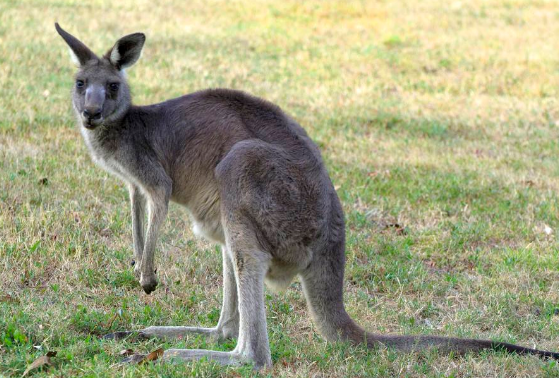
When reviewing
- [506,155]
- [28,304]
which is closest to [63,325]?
[28,304]

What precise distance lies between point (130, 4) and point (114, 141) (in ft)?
38.0

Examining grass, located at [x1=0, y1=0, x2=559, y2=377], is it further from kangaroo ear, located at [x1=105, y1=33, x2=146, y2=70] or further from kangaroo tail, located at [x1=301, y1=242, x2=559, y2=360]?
kangaroo ear, located at [x1=105, y1=33, x2=146, y2=70]

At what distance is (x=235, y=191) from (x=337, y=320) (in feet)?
2.90

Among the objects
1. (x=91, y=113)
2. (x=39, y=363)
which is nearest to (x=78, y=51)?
(x=91, y=113)

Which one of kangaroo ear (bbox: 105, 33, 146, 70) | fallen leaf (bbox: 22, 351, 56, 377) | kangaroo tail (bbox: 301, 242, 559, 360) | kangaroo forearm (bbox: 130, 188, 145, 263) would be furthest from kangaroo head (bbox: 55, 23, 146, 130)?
kangaroo tail (bbox: 301, 242, 559, 360)

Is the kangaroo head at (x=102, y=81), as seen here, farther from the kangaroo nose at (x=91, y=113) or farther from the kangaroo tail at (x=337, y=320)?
the kangaroo tail at (x=337, y=320)

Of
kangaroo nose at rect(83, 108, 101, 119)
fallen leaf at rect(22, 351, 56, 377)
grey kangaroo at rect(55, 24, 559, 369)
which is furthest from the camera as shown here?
kangaroo nose at rect(83, 108, 101, 119)

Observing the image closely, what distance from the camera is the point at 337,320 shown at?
4.20m

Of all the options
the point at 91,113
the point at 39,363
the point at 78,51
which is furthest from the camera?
the point at 78,51

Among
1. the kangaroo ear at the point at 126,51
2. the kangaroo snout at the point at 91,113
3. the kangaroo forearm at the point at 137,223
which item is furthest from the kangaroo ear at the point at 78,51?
the kangaroo forearm at the point at 137,223

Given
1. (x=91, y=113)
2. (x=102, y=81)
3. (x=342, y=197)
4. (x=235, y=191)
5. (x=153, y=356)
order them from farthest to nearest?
(x=342, y=197), (x=102, y=81), (x=91, y=113), (x=235, y=191), (x=153, y=356)

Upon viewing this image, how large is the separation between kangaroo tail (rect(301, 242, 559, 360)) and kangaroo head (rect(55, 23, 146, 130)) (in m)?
1.46

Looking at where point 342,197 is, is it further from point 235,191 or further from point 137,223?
point 235,191

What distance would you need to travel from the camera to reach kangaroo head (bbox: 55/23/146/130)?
4.41 metres
